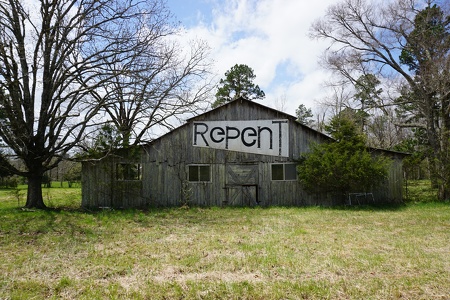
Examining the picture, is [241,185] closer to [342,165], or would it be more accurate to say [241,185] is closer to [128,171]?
[342,165]

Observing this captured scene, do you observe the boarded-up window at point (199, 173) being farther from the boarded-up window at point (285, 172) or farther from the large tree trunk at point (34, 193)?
the large tree trunk at point (34, 193)

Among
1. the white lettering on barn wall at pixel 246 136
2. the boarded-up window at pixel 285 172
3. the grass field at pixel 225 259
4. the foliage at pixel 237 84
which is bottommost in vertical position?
the grass field at pixel 225 259

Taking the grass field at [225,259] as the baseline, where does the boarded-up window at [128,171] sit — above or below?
above

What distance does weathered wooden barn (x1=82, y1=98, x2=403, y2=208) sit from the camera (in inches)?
696

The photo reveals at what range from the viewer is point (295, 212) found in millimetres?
14867

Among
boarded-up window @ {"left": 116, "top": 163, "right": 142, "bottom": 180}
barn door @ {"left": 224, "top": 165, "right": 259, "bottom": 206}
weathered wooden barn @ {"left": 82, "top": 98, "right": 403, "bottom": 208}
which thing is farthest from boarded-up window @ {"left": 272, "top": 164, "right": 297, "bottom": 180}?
boarded-up window @ {"left": 116, "top": 163, "right": 142, "bottom": 180}

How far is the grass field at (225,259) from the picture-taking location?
4.97 metres

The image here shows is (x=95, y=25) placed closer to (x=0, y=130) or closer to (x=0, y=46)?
(x=0, y=46)

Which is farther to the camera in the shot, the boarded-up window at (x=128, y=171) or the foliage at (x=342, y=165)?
the boarded-up window at (x=128, y=171)

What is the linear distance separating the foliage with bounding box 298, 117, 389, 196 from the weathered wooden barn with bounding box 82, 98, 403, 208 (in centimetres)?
82

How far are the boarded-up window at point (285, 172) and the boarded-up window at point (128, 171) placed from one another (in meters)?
7.41

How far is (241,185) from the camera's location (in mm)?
17797

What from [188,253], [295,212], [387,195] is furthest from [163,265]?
[387,195]

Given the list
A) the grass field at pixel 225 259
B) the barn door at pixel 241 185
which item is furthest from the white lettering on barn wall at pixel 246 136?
the grass field at pixel 225 259
